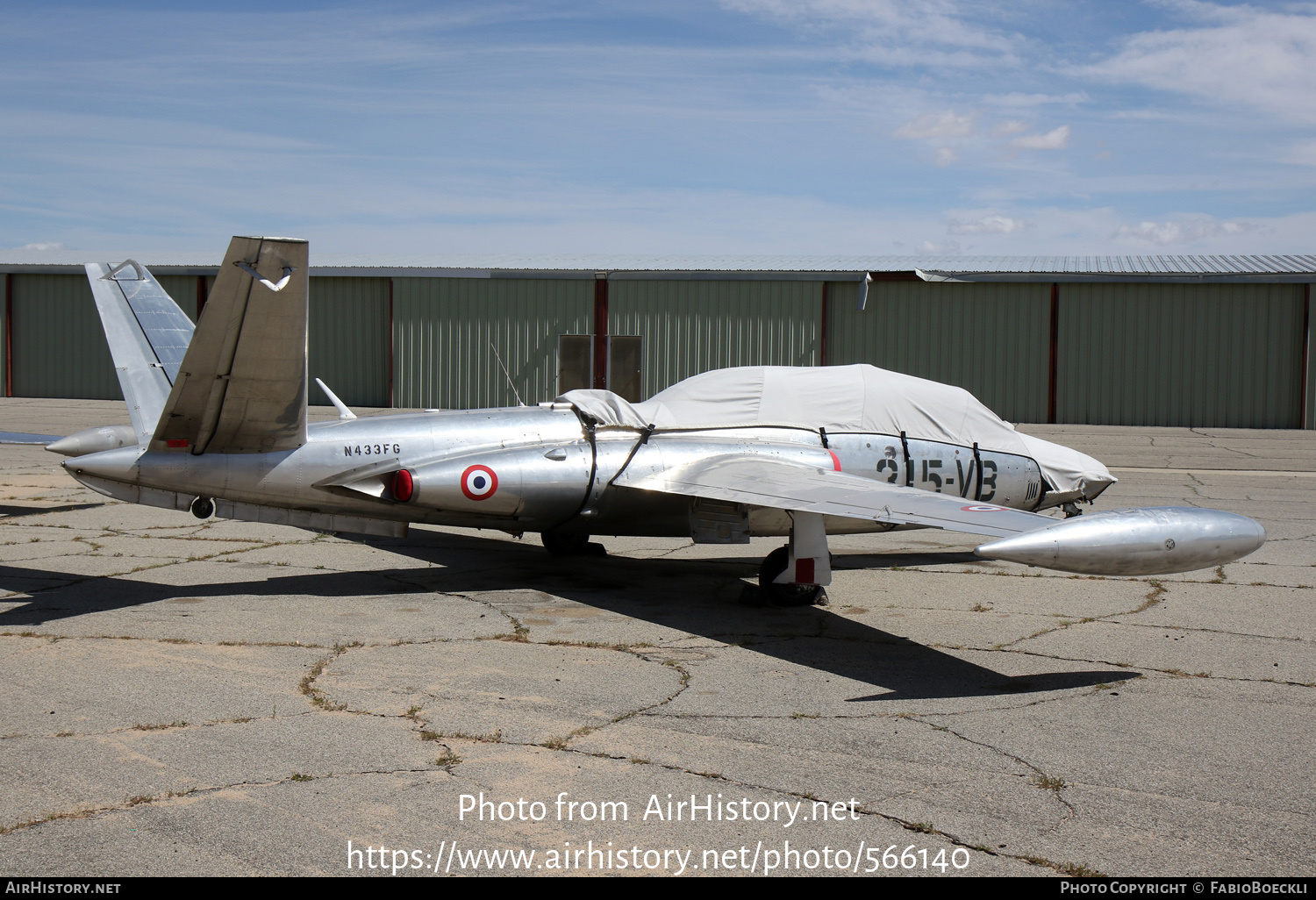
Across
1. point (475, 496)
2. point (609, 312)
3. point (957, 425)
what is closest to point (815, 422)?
point (957, 425)

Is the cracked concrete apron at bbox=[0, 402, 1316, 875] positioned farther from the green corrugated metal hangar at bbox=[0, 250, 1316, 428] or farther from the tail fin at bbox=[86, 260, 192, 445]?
the green corrugated metal hangar at bbox=[0, 250, 1316, 428]

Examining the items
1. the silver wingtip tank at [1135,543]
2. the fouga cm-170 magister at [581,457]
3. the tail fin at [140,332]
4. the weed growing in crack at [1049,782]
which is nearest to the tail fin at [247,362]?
the fouga cm-170 magister at [581,457]

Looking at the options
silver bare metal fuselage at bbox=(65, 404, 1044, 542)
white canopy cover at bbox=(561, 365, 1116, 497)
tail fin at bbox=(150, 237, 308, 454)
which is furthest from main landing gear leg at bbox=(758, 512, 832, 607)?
tail fin at bbox=(150, 237, 308, 454)

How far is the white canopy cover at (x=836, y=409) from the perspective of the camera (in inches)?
403

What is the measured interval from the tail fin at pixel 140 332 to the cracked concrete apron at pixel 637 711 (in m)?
1.75

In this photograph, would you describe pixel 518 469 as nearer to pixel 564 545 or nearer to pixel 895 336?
pixel 564 545

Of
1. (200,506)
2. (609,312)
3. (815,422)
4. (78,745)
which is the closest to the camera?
(78,745)

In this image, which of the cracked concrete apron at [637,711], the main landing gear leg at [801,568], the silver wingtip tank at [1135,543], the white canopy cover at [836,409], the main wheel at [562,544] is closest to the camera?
the cracked concrete apron at [637,711]

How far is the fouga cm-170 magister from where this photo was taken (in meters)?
7.32

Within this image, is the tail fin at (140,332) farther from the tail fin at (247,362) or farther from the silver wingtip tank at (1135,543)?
the silver wingtip tank at (1135,543)

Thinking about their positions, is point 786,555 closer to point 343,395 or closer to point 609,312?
point 609,312

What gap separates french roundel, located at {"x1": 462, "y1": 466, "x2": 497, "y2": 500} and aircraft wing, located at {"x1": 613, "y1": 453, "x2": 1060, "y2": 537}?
1143 mm

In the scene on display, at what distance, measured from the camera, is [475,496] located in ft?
30.0
